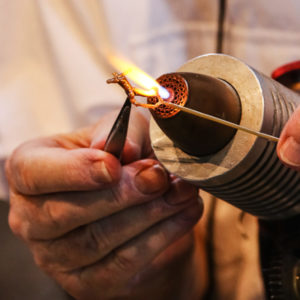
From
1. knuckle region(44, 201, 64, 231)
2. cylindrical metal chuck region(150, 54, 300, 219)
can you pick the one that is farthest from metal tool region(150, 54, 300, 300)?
knuckle region(44, 201, 64, 231)

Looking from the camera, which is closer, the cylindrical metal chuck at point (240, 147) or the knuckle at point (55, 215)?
the cylindrical metal chuck at point (240, 147)

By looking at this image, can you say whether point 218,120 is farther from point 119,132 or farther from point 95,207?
point 95,207

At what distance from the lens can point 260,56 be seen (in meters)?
0.60

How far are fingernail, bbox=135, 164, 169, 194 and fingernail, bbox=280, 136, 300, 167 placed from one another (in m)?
0.14

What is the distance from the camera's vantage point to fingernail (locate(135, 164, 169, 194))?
0.38 metres

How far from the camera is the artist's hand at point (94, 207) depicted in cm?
38

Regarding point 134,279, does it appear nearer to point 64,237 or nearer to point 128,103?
point 64,237

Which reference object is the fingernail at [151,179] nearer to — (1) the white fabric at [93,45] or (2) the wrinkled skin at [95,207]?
(2) the wrinkled skin at [95,207]

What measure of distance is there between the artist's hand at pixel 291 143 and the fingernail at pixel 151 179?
14 cm

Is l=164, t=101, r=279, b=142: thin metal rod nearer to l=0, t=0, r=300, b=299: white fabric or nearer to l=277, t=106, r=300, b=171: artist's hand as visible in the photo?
l=277, t=106, r=300, b=171: artist's hand

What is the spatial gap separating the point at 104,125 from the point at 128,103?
19 cm

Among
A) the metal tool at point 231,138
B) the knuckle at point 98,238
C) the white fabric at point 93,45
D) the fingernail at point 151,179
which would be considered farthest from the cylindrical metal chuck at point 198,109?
the white fabric at point 93,45

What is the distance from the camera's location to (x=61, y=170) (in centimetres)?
39

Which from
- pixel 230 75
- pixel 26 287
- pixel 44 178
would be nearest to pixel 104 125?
pixel 44 178
